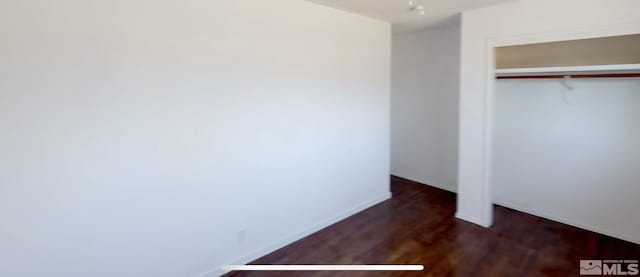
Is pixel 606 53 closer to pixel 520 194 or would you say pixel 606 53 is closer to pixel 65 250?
pixel 520 194

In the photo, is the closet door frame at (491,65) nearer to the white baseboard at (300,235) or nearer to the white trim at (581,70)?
the white trim at (581,70)

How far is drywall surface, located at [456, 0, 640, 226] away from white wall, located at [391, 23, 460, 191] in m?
0.93

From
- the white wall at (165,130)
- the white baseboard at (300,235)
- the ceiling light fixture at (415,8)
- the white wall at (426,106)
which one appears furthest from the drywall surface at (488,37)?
the white wall at (165,130)

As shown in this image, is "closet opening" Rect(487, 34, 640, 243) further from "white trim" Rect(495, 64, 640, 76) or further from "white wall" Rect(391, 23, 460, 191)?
"white wall" Rect(391, 23, 460, 191)

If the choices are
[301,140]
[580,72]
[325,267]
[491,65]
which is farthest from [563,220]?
A: [301,140]

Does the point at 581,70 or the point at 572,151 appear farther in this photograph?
the point at 572,151

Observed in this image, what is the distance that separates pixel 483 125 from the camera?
11.3 feet

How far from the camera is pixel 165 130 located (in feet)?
7.54

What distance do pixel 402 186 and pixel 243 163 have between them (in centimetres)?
300

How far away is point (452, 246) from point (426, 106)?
2.37 metres

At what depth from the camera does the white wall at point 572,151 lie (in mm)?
3129

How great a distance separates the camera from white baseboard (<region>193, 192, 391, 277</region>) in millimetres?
2733

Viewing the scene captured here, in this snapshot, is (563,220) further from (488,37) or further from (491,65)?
(488,37)

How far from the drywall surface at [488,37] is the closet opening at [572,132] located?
13cm
